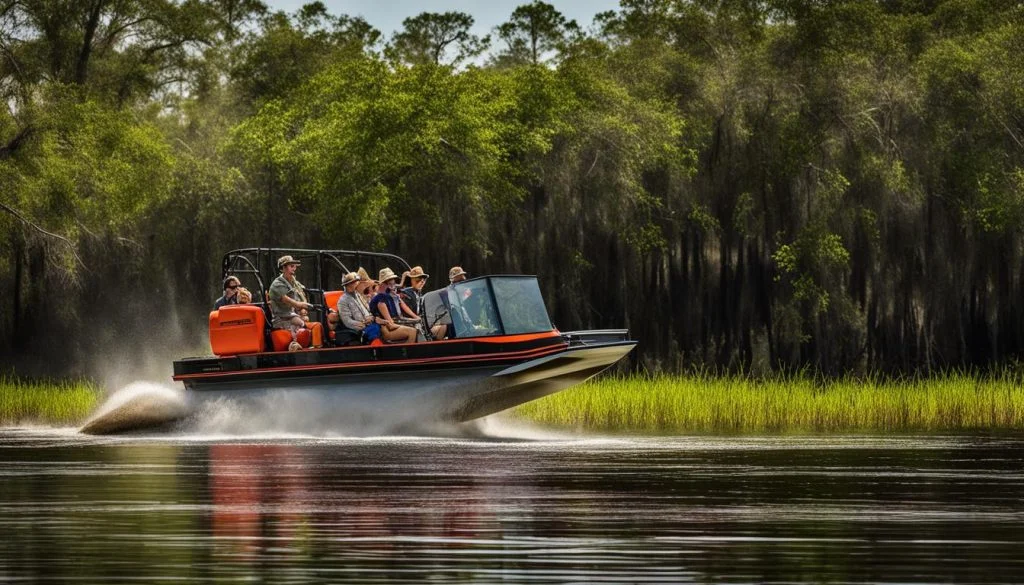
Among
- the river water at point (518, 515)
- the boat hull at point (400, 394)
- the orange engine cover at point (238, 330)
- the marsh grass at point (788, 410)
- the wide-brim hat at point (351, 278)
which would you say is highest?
the wide-brim hat at point (351, 278)

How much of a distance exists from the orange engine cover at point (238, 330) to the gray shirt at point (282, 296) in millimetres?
182

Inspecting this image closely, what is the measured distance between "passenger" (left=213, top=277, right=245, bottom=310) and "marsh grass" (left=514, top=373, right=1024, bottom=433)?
4958 mm

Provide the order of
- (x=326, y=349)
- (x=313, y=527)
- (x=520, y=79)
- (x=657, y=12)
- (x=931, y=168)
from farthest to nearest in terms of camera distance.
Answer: (x=657, y=12)
(x=520, y=79)
(x=931, y=168)
(x=326, y=349)
(x=313, y=527)

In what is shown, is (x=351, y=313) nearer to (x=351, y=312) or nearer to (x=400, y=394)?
(x=351, y=312)

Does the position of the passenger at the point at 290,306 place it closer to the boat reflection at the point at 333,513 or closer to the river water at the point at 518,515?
the river water at the point at 518,515

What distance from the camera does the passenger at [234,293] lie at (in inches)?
1005

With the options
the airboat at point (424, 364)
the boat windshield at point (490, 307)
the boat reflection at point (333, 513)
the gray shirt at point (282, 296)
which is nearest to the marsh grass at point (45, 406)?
the airboat at point (424, 364)

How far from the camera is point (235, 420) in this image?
25.7 metres

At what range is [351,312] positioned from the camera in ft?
81.3

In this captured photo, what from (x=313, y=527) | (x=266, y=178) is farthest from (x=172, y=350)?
Answer: (x=313, y=527)

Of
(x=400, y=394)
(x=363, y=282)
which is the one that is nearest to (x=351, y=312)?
(x=363, y=282)

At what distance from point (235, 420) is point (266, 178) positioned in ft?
62.5

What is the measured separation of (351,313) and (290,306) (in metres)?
0.97

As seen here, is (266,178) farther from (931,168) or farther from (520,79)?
(931,168)
